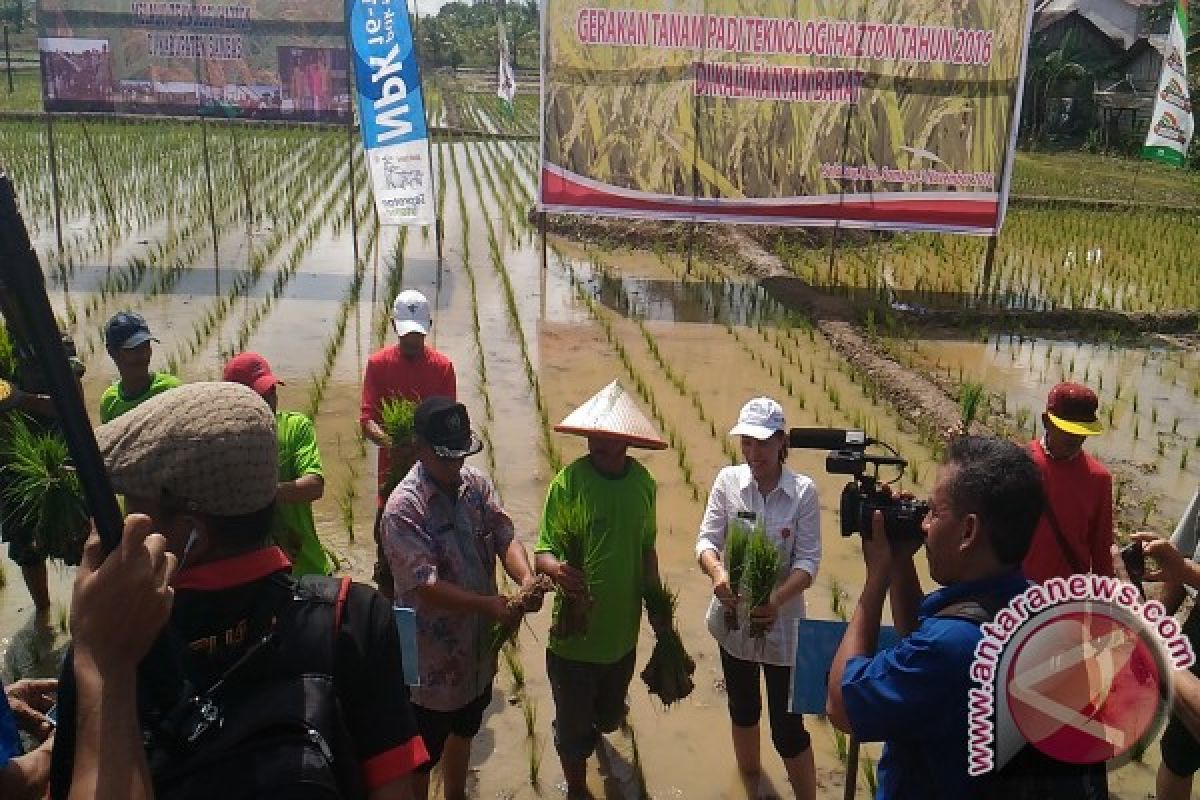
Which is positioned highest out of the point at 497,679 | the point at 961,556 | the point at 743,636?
the point at 961,556

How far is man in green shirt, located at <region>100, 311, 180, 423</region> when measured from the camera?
3.94 metres

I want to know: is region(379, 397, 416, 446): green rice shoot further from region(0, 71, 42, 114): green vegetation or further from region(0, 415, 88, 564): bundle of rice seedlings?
region(0, 71, 42, 114): green vegetation

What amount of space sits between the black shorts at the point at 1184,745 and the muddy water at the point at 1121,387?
11.6 ft

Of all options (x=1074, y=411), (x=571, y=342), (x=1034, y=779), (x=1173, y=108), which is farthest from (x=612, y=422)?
(x=1173, y=108)

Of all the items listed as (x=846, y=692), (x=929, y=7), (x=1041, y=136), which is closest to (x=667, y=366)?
(x=929, y=7)

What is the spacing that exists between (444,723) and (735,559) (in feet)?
3.41

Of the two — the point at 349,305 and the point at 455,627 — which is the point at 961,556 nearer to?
the point at 455,627

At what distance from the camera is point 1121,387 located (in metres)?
9.08

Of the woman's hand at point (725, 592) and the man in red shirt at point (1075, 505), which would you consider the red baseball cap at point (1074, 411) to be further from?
the woman's hand at point (725, 592)

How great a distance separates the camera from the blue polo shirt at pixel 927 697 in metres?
1.78

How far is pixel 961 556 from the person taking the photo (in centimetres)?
192

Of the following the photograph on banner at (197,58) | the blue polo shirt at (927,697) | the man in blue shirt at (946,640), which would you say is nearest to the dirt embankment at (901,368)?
the man in blue shirt at (946,640)

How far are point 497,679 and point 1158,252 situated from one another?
13876 millimetres

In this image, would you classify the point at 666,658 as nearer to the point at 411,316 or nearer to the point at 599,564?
the point at 599,564
